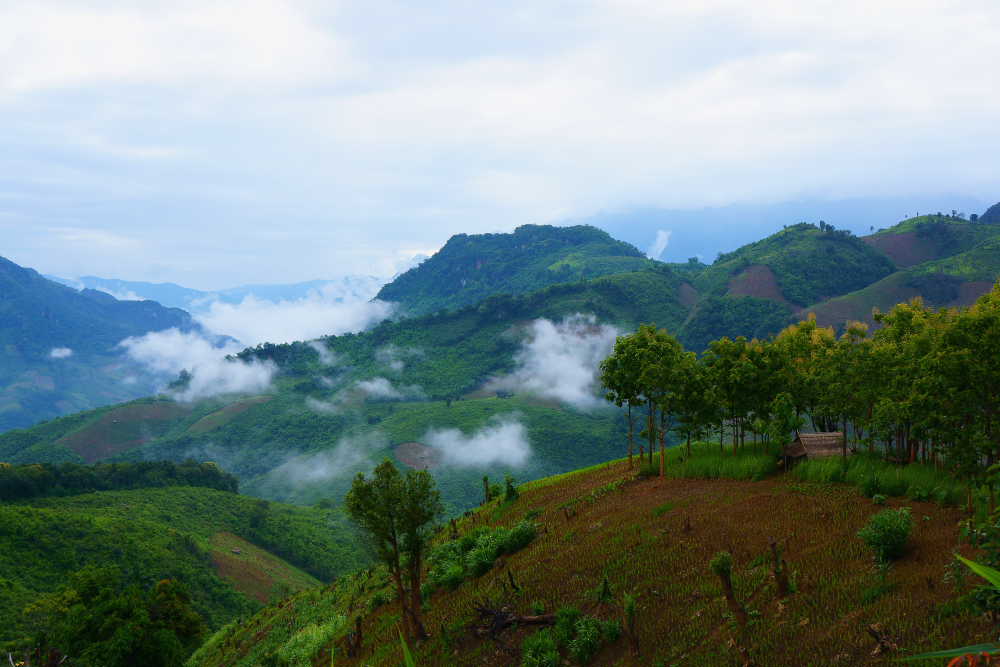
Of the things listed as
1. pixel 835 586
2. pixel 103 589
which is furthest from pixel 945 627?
pixel 103 589

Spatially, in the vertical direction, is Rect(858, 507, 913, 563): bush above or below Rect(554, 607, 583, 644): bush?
above

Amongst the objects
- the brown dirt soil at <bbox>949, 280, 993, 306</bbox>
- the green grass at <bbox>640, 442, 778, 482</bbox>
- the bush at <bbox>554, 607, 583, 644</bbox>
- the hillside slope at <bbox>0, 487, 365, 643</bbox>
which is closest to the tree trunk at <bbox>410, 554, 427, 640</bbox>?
the bush at <bbox>554, 607, 583, 644</bbox>

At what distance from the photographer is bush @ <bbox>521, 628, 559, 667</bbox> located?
18.8 meters

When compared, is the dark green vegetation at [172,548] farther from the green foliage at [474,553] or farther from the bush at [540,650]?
the bush at [540,650]

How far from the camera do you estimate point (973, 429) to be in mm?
22172

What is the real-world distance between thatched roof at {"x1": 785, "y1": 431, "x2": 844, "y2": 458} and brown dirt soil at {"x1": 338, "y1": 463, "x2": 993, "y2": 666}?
3.21 metres

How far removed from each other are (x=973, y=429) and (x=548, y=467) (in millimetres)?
170455

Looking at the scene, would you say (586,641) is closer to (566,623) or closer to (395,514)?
(566,623)

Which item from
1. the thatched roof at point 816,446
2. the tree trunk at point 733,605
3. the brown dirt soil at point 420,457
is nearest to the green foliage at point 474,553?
the tree trunk at point 733,605

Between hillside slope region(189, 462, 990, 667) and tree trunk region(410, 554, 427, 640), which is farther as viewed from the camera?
tree trunk region(410, 554, 427, 640)

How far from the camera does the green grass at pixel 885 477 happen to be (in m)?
23.6

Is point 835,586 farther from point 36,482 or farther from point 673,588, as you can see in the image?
point 36,482

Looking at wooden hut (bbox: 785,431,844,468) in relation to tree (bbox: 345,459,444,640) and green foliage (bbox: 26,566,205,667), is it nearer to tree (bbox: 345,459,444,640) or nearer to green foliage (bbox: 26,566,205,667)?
tree (bbox: 345,459,444,640)

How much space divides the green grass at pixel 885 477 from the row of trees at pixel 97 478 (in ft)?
404
